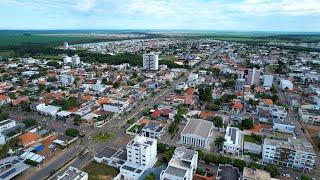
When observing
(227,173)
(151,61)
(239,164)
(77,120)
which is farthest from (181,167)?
(151,61)

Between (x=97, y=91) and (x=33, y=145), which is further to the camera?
(x=97, y=91)

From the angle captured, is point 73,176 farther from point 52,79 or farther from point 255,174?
point 52,79

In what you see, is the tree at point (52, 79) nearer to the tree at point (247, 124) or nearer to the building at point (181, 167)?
the building at point (181, 167)

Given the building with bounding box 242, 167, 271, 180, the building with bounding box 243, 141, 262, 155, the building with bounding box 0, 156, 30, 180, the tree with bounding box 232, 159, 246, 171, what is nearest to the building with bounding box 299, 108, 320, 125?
the building with bounding box 243, 141, 262, 155

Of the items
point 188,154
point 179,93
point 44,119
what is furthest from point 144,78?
point 188,154

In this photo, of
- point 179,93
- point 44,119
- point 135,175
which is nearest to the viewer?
point 135,175

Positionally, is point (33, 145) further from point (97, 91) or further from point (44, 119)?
point (97, 91)

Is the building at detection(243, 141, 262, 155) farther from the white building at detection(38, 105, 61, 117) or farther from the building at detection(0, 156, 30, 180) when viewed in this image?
the white building at detection(38, 105, 61, 117)

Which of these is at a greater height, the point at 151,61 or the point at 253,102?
the point at 151,61
